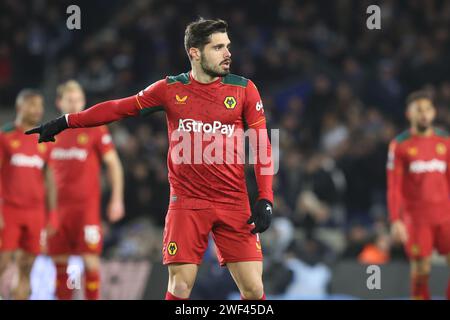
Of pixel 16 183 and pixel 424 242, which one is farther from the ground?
pixel 16 183

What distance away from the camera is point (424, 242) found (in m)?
8.74

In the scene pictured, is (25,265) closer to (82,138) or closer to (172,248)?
(82,138)

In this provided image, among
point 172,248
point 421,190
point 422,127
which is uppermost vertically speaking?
point 422,127

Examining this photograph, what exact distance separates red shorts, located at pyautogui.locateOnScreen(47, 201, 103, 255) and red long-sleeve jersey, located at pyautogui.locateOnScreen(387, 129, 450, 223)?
2904mm

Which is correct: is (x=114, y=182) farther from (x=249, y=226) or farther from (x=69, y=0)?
(x=69, y=0)

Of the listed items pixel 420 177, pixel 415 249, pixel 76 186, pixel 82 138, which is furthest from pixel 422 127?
pixel 76 186

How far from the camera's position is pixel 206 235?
230 inches

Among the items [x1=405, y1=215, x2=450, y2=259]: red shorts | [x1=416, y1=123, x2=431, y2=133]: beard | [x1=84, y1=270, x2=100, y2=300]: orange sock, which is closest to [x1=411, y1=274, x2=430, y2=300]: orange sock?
[x1=405, y1=215, x2=450, y2=259]: red shorts

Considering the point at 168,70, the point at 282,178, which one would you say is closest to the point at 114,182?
the point at 282,178

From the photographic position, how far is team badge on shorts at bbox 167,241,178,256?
225 inches

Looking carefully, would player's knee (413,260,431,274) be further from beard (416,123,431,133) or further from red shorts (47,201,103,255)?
red shorts (47,201,103,255)

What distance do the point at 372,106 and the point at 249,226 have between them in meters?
8.24

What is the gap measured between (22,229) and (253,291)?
3.85m

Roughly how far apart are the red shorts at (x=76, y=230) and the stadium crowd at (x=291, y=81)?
8.41 feet
